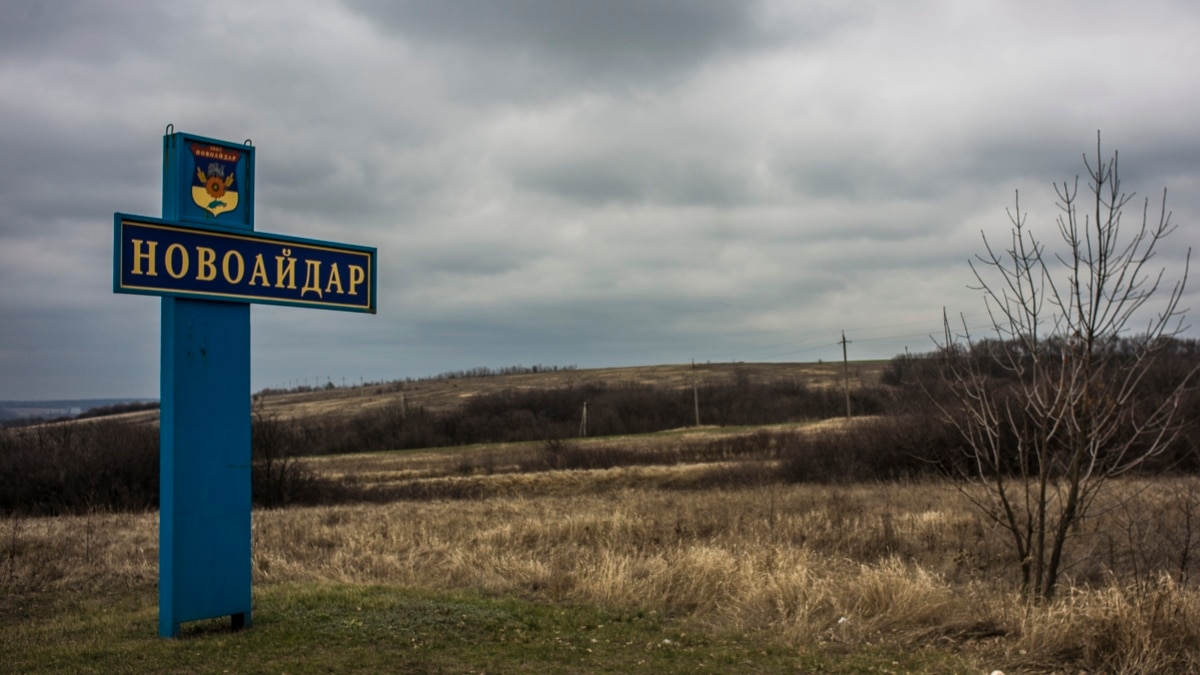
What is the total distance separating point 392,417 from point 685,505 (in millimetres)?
51798

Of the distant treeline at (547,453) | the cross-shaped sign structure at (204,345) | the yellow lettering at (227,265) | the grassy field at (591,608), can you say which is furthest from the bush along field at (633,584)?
the yellow lettering at (227,265)

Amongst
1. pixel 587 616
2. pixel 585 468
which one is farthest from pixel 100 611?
pixel 585 468

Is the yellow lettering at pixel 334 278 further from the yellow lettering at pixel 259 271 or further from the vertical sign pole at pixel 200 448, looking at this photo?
the vertical sign pole at pixel 200 448

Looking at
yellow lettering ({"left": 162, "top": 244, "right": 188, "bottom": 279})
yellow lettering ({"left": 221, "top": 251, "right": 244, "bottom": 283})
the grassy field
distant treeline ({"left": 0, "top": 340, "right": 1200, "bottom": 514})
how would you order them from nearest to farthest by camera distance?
1. the grassy field
2. yellow lettering ({"left": 162, "top": 244, "right": 188, "bottom": 279})
3. yellow lettering ({"left": 221, "top": 251, "right": 244, "bottom": 283})
4. distant treeline ({"left": 0, "top": 340, "right": 1200, "bottom": 514})

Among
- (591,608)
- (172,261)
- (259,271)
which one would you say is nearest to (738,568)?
(591,608)

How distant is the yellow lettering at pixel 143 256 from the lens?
5.92 m

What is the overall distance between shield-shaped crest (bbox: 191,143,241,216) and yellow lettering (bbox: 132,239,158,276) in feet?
1.75

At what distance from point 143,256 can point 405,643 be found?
3.15m

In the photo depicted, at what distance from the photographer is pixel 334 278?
709cm

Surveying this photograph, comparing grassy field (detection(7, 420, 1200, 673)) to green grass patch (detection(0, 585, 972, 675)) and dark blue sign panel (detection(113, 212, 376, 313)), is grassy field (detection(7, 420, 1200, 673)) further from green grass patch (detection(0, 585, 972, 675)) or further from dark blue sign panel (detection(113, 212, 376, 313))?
dark blue sign panel (detection(113, 212, 376, 313))

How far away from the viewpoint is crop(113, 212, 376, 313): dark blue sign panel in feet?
19.5

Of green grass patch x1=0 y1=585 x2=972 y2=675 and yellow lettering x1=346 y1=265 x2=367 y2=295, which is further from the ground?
yellow lettering x1=346 y1=265 x2=367 y2=295

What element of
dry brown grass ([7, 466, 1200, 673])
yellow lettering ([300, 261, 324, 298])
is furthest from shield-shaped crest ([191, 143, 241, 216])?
dry brown grass ([7, 466, 1200, 673])

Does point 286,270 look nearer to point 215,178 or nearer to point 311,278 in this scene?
point 311,278
